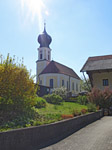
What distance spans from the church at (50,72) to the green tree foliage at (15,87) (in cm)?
3896

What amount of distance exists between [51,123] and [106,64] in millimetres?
23069

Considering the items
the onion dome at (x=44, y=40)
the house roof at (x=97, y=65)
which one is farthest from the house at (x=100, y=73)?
the onion dome at (x=44, y=40)

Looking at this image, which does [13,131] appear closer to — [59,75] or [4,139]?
[4,139]

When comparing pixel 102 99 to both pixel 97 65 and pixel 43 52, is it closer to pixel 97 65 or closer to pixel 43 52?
pixel 97 65

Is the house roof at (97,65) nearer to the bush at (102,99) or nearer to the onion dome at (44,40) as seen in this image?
the bush at (102,99)

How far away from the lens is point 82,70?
98.1 feet

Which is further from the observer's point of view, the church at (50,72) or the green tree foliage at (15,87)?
the church at (50,72)

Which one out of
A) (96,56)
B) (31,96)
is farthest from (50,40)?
(31,96)

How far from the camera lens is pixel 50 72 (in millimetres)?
51156

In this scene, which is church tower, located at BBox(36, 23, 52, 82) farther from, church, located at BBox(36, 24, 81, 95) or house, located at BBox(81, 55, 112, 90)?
house, located at BBox(81, 55, 112, 90)

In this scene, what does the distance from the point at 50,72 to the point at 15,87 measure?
41877 millimetres

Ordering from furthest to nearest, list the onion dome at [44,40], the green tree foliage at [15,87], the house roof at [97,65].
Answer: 1. the onion dome at [44,40]
2. the house roof at [97,65]
3. the green tree foliage at [15,87]

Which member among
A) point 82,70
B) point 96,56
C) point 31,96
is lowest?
point 31,96

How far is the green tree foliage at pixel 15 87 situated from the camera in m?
9.01
